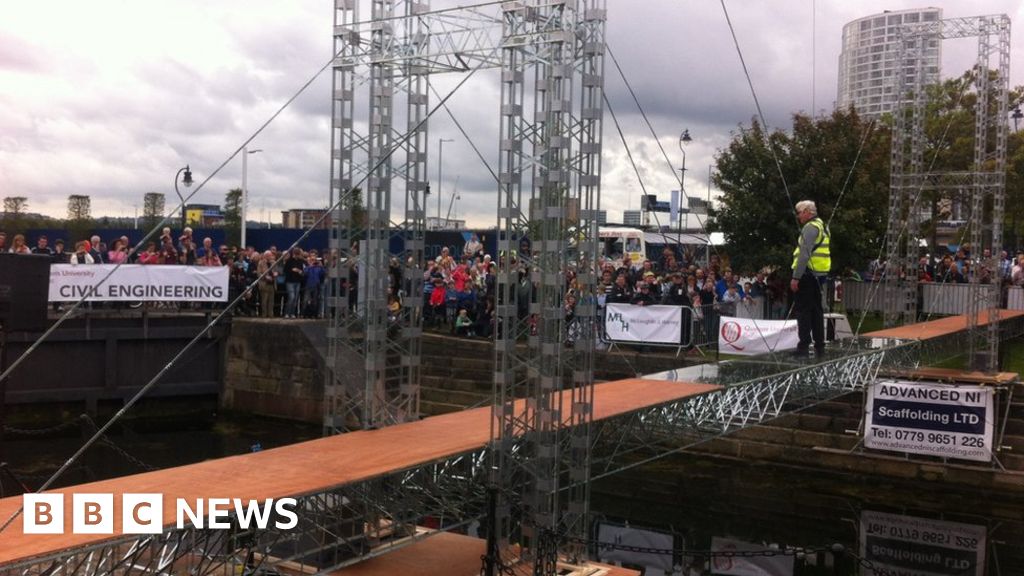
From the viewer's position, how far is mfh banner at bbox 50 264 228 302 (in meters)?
20.8

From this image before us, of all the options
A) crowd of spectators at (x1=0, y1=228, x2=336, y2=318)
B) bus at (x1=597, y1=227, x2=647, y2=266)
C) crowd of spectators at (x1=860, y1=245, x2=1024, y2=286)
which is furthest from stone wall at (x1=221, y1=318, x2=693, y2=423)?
bus at (x1=597, y1=227, x2=647, y2=266)

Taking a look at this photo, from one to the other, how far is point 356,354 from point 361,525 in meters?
2.50

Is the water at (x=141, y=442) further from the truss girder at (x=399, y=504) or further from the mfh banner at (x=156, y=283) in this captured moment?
the truss girder at (x=399, y=504)

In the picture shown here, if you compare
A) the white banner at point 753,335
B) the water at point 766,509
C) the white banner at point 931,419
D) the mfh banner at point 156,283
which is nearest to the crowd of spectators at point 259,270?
the mfh banner at point 156,283

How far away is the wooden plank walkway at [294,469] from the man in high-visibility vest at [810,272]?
126 inches

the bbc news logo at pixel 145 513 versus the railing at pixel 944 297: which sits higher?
the railing at pixel 944 297

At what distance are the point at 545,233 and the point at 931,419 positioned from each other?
38.3 ft

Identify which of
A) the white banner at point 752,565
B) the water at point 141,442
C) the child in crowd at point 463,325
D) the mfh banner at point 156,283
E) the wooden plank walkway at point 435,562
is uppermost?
the mfh banner at point 156,283

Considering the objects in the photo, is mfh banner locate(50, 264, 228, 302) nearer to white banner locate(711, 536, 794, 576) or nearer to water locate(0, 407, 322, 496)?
water locate(0, 407, 322, 496)

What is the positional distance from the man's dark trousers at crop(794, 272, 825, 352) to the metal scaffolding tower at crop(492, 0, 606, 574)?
5024 mm

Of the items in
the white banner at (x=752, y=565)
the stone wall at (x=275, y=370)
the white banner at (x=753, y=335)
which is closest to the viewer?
the white banner at (x=752, y=565)

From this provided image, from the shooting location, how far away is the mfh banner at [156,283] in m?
20.8

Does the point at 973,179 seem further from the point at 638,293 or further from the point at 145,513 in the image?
the point at 145,513

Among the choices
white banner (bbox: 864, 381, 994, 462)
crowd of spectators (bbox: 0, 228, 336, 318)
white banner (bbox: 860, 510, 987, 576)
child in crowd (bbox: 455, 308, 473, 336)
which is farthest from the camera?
child in crowd (bbox: 455, 308, 473, 336)
